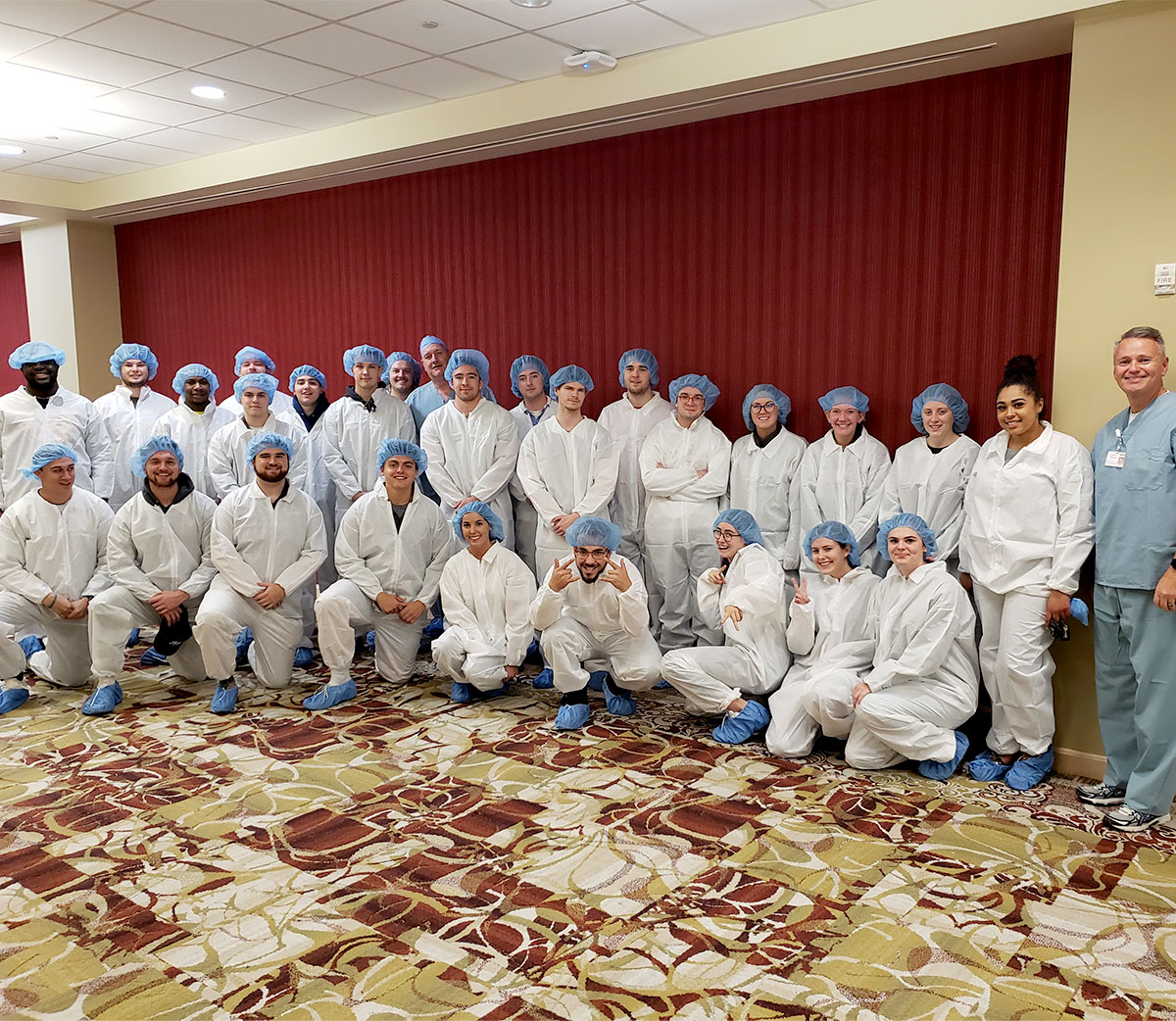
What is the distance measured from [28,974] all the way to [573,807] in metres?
1.86

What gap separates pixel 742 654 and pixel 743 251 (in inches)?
89.8

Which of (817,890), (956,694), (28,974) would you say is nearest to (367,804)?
(28,974)

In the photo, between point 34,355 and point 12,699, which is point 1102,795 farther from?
point 34,355

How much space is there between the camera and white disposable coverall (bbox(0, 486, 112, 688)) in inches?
209

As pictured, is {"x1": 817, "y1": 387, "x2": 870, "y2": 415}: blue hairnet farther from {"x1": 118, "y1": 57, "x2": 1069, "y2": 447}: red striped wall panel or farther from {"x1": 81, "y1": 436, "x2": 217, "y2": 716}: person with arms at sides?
{"x1": 81, "y1": 436, "x2": 217, "y2": 716}: person with arms at sides

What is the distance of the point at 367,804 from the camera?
395cm

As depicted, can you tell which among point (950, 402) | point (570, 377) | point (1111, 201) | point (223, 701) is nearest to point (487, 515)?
point (570, 377)

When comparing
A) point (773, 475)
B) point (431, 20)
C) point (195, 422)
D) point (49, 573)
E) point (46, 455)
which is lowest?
point (49, 573)

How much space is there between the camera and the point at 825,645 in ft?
15.0

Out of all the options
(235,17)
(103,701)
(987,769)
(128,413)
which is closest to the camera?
(987,769)

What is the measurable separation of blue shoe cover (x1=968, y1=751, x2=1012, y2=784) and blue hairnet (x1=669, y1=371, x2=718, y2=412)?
2.30 m

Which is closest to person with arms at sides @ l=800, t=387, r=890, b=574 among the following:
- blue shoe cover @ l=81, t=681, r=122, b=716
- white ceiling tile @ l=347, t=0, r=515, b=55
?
white ceiling tile @ l=347, t=0, r=515, b=55

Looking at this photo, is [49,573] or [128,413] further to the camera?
[128,413]

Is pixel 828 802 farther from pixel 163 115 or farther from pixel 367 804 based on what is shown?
pixel 163 115
